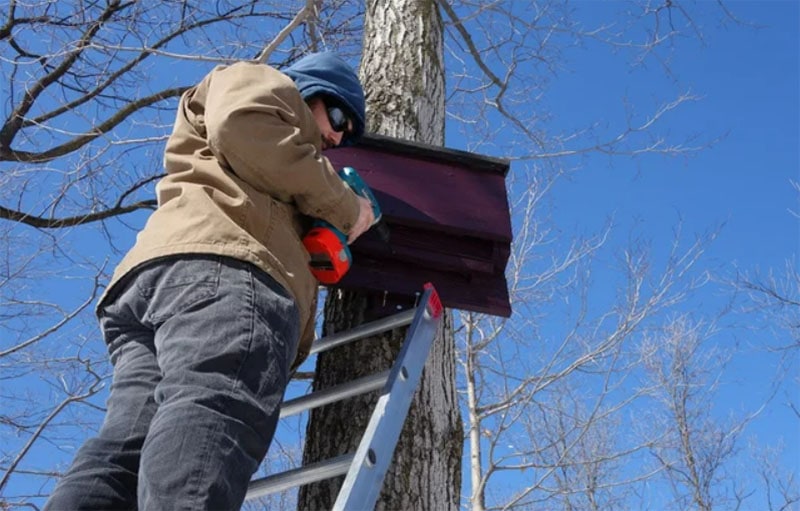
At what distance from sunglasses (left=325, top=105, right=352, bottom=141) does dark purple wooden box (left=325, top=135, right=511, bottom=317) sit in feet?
1.04

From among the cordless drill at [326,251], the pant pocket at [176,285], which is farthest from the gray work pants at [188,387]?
the cordless drill at [326,251]

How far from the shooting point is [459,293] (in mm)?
2549

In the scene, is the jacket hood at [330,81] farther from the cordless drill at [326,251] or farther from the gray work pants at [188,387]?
the gray work pants at [188,387]

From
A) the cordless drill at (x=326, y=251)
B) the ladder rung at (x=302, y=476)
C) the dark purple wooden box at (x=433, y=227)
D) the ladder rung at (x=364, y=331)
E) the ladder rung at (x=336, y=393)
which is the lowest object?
the ladder rung at (x=302, y=476)

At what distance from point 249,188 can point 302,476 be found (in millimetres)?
726

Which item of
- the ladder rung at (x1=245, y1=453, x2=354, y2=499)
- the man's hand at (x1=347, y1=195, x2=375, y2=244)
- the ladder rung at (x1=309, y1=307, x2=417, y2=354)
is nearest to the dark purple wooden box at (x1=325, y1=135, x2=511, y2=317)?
the ladder rung at (x1=309, y1=307, x2=417, y2=354)

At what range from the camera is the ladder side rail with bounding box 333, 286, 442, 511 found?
170 cm

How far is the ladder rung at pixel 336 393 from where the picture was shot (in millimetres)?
2154

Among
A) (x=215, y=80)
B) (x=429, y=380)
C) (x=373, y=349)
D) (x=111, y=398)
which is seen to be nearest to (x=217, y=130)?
(x=215, y=80)

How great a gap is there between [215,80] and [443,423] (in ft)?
4.50

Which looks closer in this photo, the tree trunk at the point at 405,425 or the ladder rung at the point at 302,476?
the ladder rung at the point at 302,476

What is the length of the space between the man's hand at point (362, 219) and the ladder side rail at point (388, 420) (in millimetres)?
360

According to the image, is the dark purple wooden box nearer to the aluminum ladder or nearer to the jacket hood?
the aluminum ladder

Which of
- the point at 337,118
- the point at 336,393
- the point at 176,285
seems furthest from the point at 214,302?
the point at 337,118
